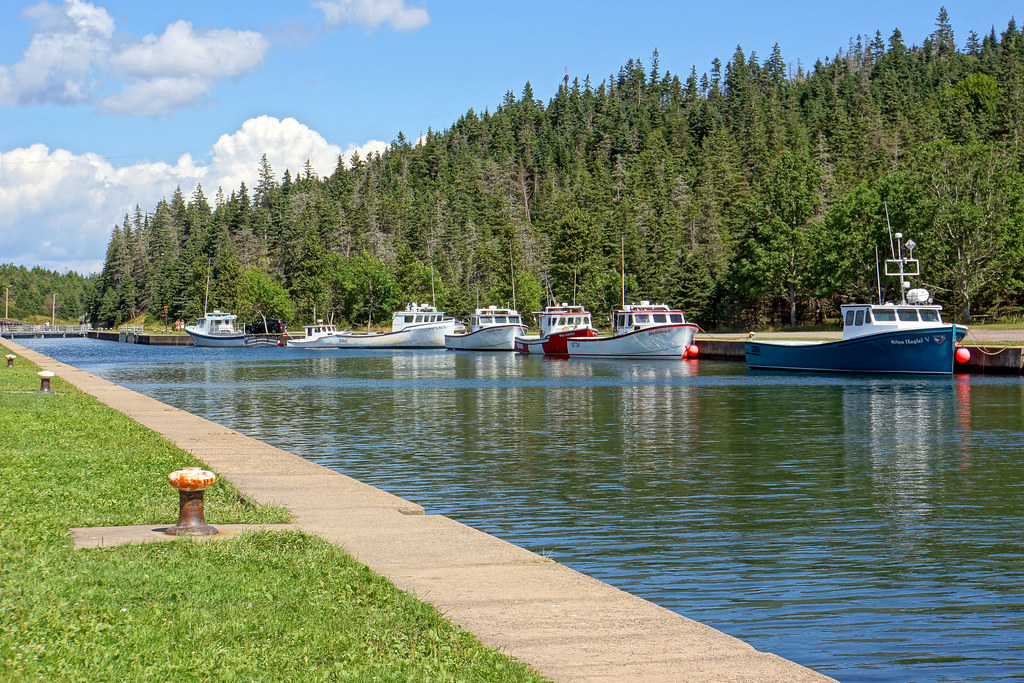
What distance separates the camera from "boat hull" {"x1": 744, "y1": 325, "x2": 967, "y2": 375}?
50406 millimetres

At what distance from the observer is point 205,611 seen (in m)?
8.27

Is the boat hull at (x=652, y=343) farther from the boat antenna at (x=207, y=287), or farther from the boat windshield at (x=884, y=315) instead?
the boat antenna at (x=207, y=287)

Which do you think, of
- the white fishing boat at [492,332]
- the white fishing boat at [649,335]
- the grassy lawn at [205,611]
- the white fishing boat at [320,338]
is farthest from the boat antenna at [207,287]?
the grassy lawn at [205,611]

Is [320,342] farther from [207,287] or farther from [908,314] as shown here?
[908,314]

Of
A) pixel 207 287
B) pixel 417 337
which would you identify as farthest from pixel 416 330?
pixel 207 287

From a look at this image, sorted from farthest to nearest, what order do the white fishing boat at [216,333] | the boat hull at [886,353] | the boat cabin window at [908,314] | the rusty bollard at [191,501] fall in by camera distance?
the white fishing boat at [216,333]
the boat cabin window at [908,314]
the boat hull at [886,353]
the rusty bollard at [191,501]

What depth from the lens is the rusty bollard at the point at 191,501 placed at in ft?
36.7

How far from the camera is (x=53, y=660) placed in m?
6.96

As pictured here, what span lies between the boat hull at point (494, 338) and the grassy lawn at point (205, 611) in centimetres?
8607

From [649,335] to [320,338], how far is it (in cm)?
5715

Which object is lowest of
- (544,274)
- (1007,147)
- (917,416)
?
(917,416)

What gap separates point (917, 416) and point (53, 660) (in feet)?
100.0

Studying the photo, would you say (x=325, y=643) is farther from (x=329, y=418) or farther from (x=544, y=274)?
(x=544, y=274)

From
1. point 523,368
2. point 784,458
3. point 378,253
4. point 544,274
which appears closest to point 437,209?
point 378,253
